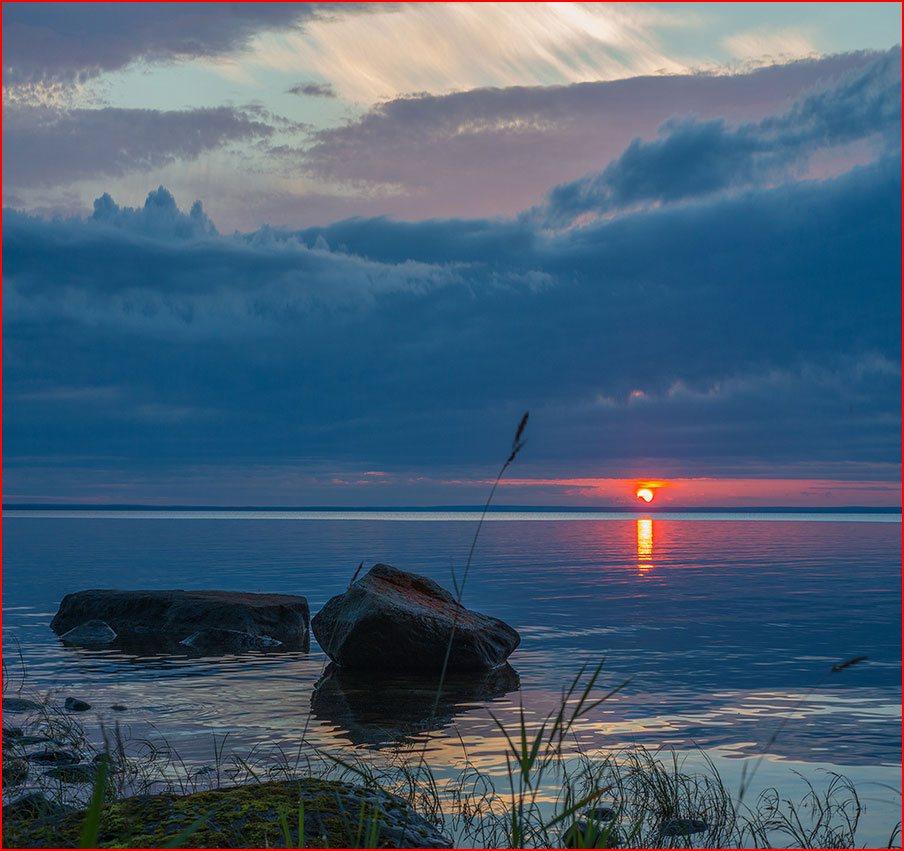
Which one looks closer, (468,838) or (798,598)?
(468,838)

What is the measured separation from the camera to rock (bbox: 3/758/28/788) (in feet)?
28.2

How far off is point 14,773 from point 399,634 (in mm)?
7963

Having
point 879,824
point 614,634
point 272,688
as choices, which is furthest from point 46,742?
point 614,634

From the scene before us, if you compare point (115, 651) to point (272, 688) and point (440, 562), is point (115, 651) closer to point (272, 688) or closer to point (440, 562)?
point (272, 688)

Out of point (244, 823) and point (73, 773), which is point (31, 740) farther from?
point (244, 823)

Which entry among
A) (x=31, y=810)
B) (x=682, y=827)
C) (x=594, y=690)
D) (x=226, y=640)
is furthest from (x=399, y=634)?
(x=31, y=810)

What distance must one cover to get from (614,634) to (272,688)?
9.44 meters

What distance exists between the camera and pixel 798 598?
92.5ft

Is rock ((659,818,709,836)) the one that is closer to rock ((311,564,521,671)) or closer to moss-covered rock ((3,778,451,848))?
moss-covered rock ((3,778,451,848))

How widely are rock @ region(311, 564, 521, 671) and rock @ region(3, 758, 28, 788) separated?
7.46 metres

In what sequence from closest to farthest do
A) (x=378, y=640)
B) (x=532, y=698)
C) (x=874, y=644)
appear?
(x=532, y=698)
(x=378, y=640)
(x=874, y=644)

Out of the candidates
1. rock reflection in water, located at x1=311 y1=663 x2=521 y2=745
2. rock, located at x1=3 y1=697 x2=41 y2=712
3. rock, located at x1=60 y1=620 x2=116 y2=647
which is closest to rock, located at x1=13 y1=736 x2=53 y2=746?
rock, located at x1=3 y1=697 x2=41 y2=712

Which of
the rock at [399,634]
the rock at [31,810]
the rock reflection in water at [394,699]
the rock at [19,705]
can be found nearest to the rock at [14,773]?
the rock at [31,810]

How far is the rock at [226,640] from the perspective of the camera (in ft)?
62.1
